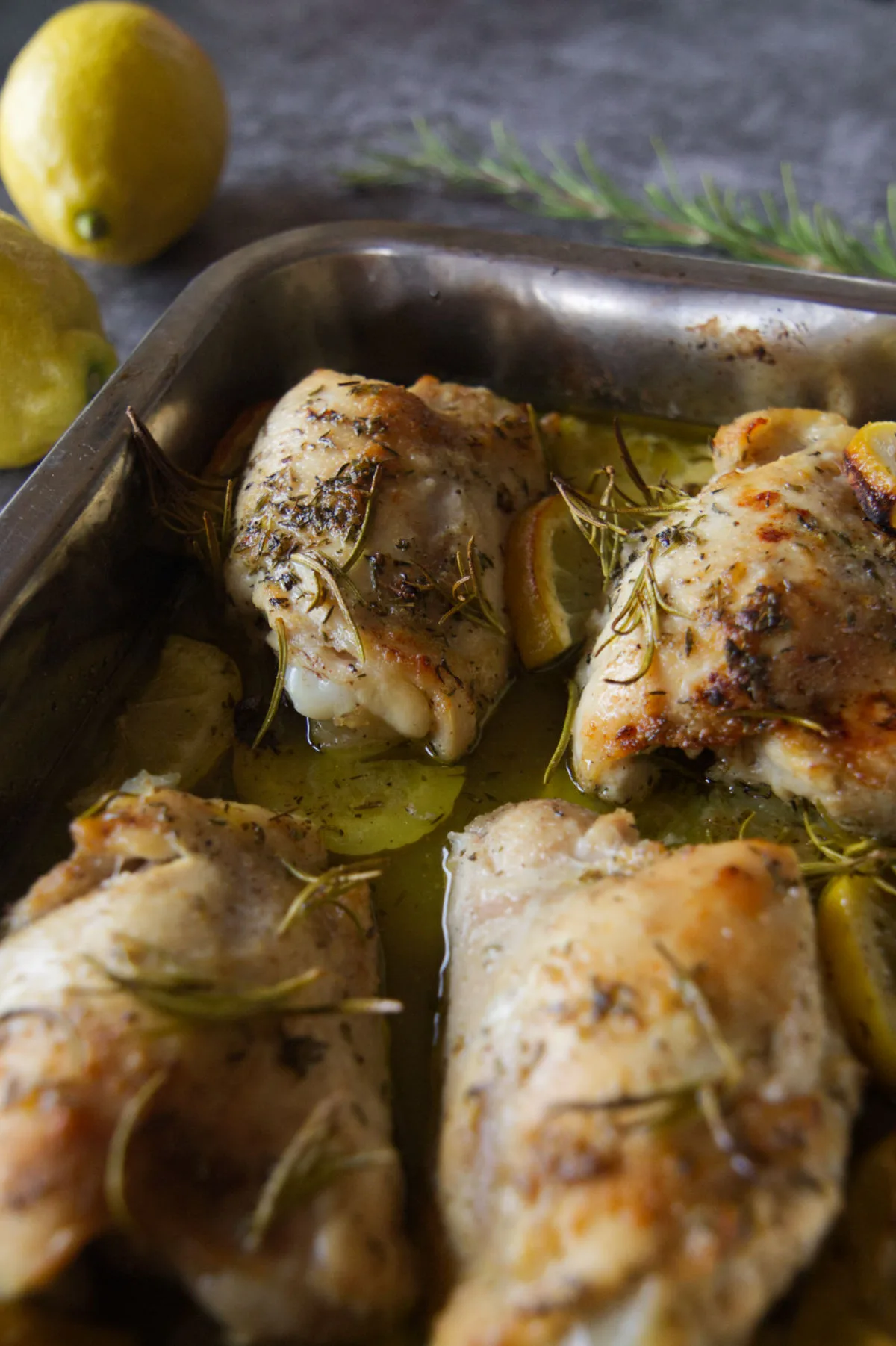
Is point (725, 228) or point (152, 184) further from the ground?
point (152, 184)

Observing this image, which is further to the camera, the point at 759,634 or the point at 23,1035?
the point at 759,634

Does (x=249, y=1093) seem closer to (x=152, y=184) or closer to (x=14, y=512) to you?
(x=14, y=512)

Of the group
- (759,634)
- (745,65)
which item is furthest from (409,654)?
(745,65)

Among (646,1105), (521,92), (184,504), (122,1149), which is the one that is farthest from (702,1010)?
(521,92)

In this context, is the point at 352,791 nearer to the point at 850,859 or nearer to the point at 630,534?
the point at 630,534

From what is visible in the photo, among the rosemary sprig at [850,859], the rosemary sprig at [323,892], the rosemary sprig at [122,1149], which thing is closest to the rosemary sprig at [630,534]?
the rosemary sprig at [850,859]

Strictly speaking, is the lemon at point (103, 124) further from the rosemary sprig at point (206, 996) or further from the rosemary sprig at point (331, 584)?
the rosemary sprig at point (206, 996)

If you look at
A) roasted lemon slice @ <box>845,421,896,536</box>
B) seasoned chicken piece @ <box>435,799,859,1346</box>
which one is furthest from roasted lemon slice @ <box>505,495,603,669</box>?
seasoned chicken piece @ <box>435,799,859,1346</box>
